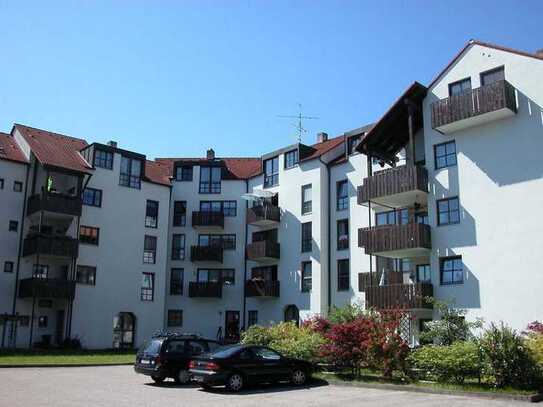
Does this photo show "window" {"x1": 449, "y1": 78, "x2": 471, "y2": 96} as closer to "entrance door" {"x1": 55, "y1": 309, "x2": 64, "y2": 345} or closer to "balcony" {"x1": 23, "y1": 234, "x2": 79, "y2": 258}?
"balcony" {"x1": 23, "y1": 234, "x2": 79, "y2": 258}

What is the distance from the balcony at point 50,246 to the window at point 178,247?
912cm

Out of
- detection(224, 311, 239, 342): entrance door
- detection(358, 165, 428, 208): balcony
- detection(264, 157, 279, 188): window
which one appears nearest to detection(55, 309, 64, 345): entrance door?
detection(224, 311, 239, 342): entrance door

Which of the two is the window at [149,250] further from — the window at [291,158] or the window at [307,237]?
the window at [307,237]

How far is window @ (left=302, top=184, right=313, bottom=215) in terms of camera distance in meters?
39.8

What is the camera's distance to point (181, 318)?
45562 mm

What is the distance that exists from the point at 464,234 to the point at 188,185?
2512 cm

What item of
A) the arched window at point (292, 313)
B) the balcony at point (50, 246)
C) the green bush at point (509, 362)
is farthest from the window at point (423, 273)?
the balcony at point (50, 246)

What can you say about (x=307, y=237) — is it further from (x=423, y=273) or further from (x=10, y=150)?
(x=10, y=150)

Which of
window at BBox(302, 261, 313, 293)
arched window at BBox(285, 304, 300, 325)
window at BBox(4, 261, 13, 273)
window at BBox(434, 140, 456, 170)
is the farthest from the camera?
arched window at BBox(285, 304, 300, 325)

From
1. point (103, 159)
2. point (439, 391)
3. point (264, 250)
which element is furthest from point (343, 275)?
point (103, 159)

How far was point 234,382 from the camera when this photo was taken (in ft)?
63.1

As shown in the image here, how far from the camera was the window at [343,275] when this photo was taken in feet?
120

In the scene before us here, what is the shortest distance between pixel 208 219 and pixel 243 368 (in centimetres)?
2652

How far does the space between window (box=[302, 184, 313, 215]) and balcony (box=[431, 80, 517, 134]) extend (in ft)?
39.5
